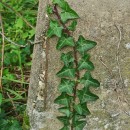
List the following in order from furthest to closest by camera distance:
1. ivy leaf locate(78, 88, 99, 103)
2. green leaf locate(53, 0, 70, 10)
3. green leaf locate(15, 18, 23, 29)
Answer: green leaf locate(15, 18, 23, 29) → ivy leaf locate(78, 88, 99, 103) → green leaf locate(53, 0, 70, 10)

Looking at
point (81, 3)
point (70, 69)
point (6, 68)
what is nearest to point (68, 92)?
point (70, 69)

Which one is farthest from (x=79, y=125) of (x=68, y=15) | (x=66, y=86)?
(x=68, y=15)

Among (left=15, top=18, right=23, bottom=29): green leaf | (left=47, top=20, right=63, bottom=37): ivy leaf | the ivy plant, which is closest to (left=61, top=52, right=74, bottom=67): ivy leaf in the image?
the ivy plant

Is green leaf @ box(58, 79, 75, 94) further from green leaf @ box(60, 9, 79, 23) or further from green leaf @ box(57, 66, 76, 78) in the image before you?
green leaf @ box(60, 9, 79, 23)

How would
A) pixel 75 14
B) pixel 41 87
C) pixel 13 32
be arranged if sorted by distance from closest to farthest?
1. pixel 75 14
2. pixel 41 87
3. pixel 13 32

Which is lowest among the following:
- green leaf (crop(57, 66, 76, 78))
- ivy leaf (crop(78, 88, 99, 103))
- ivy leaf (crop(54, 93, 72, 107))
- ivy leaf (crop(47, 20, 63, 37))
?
ivy leaf (crop(54, 93, 72, 107))

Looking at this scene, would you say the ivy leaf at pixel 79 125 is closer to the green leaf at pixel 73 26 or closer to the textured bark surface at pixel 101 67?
the textured bark surface at pixel 101 67

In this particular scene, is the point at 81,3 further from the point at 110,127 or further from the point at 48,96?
the point at 110,127

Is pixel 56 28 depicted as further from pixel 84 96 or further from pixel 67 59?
pixel 84 96
